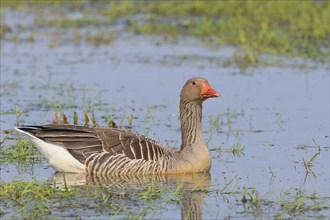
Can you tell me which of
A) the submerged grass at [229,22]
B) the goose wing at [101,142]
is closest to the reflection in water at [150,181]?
the goose wing at [101,142]

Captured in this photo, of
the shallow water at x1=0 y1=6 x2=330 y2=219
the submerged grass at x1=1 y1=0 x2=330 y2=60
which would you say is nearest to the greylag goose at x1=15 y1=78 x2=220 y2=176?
the shallow water at x1=0 y1=6 x2=330 y2=219

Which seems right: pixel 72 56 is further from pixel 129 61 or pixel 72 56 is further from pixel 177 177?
pixel 177 177

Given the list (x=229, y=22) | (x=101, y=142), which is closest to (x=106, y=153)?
(x=101, y=142)

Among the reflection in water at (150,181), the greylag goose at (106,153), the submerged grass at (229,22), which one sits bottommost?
the reflection in water at (150,181)

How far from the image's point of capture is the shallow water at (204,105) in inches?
411

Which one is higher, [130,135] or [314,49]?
[314,49]

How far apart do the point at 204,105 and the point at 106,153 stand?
414 cm

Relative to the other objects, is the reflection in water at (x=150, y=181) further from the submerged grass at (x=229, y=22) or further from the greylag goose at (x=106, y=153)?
the submerged grass at (x=229, y=22)

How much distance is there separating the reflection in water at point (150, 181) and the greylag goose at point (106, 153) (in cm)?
10

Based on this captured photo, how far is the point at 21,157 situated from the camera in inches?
444

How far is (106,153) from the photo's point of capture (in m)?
10.8

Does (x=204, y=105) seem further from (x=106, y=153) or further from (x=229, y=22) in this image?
(x=229, y=22)

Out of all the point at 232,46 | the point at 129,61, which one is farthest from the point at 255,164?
the point at 232,46

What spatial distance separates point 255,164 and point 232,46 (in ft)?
25.8
